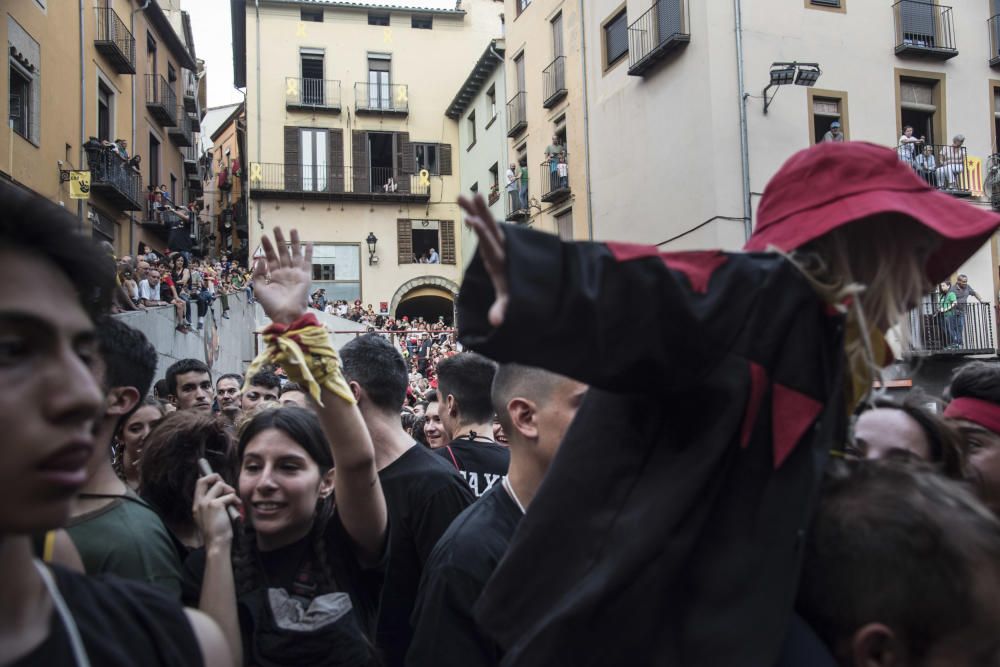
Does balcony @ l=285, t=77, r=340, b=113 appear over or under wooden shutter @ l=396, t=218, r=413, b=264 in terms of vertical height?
over

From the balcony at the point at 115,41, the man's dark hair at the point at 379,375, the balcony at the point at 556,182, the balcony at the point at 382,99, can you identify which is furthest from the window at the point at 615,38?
the man's dark hair at the point at 379,375

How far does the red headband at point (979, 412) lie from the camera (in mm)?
2926

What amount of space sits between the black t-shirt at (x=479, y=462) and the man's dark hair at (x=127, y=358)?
5.42ft

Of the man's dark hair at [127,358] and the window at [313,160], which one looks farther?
the window at [313,160]

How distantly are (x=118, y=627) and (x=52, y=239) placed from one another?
25.7 inches

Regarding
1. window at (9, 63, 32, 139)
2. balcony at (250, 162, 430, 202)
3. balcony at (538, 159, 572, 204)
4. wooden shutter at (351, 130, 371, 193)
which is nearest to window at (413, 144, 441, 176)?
balcony at (250, 162, 430, 202)

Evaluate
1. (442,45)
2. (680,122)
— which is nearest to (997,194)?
(680,122)

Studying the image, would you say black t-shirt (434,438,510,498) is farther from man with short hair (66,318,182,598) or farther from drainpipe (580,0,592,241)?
drainpipe (580,0,592,241)

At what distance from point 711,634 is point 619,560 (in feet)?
0.62

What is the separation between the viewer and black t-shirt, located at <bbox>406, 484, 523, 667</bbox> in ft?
6.82

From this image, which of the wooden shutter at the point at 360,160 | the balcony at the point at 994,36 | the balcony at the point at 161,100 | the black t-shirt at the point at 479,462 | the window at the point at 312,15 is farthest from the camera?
the window at the point at 312,15

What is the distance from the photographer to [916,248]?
5.31ft

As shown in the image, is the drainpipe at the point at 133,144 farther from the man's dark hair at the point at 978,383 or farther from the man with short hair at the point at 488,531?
the man's dark hair at the point at 978,383

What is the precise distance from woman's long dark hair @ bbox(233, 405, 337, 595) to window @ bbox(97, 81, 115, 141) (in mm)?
19957
